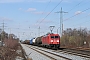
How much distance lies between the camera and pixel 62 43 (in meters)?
81.6

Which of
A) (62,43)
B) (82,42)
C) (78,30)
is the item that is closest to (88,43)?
(82,42)

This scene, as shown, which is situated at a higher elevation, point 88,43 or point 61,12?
point 61,12

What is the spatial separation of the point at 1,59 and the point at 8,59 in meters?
0.62

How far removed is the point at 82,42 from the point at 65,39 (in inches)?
350

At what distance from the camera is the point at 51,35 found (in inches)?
2058

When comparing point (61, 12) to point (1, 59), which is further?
point (61, 12)

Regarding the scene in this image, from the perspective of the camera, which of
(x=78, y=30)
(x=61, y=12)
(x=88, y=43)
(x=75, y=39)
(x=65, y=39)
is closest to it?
(x=61, y=12)

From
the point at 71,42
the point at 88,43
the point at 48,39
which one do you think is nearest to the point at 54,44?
the point at 48,39

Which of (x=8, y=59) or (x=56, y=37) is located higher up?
(x=56, y=37)

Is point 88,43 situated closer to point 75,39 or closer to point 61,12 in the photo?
point 75,39

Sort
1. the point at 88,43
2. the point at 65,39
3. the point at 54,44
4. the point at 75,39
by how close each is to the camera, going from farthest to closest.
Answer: the point at 65,39 < the point at 75,39 < the point at 88,43 < the point at 54,44

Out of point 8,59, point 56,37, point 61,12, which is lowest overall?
point 8,59

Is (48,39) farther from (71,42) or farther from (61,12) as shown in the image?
(71,42)

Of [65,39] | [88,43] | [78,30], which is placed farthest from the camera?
[78,30]
